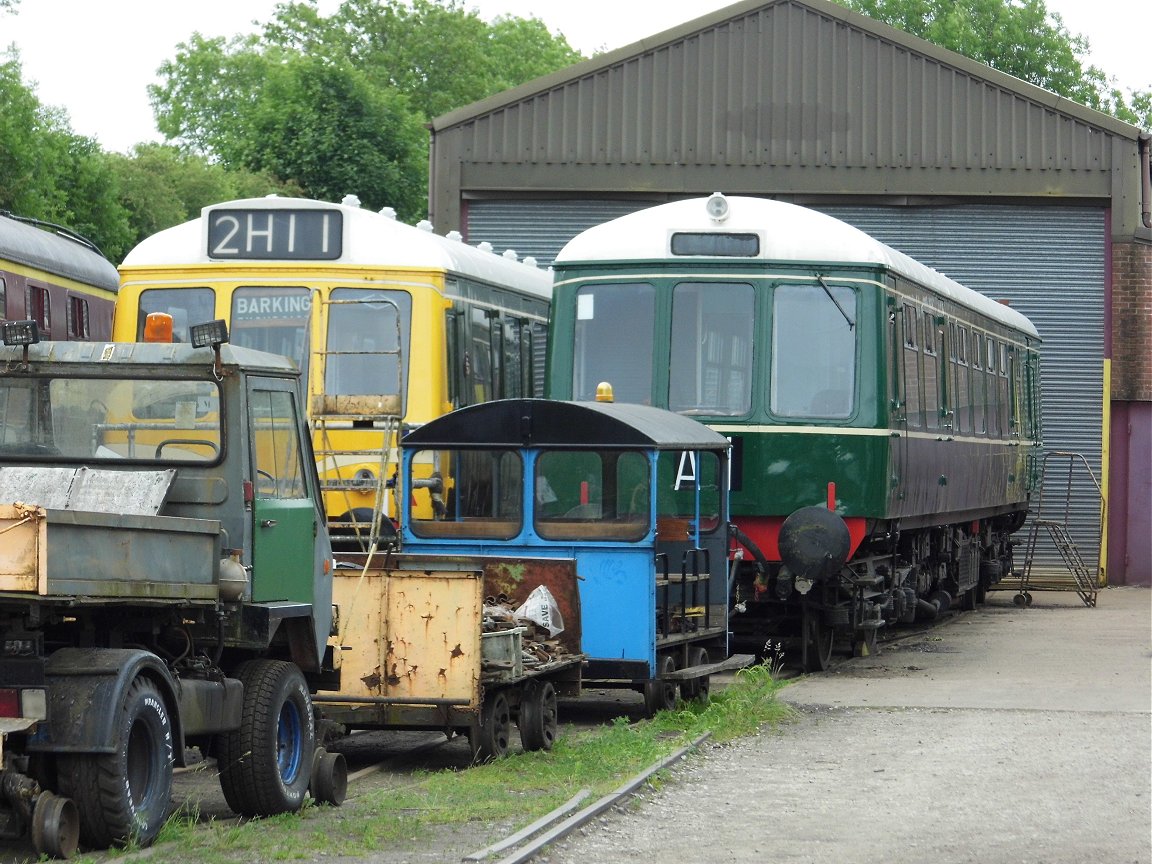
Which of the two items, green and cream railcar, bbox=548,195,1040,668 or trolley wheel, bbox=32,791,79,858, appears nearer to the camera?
trolley wheel, bbox=32,791,79,858

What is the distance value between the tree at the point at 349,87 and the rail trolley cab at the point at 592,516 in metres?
40.6

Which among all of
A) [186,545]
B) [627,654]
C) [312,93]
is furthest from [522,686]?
[312,93]

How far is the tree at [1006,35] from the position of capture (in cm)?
6756

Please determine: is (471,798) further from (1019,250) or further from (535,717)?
(1019,250)

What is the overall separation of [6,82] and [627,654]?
87.9ft

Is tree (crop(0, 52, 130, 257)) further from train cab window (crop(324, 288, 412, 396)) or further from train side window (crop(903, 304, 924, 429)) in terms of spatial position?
train side window (crop(903, 304, 924, 429))

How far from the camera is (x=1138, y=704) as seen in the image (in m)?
14.2

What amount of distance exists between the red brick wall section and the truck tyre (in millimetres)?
22251

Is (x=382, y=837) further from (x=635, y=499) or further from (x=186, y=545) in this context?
(x=635, y=499)

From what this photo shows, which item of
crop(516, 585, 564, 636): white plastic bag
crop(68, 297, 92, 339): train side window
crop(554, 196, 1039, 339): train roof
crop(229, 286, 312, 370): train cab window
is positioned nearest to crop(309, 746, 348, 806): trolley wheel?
crop(516, 585, 564, 636): white plastic bag

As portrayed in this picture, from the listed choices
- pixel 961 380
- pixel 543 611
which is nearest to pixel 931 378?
pixel 961 380

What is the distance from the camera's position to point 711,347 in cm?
1611

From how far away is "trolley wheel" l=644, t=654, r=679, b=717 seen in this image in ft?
41.4

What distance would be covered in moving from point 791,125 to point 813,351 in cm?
1228
